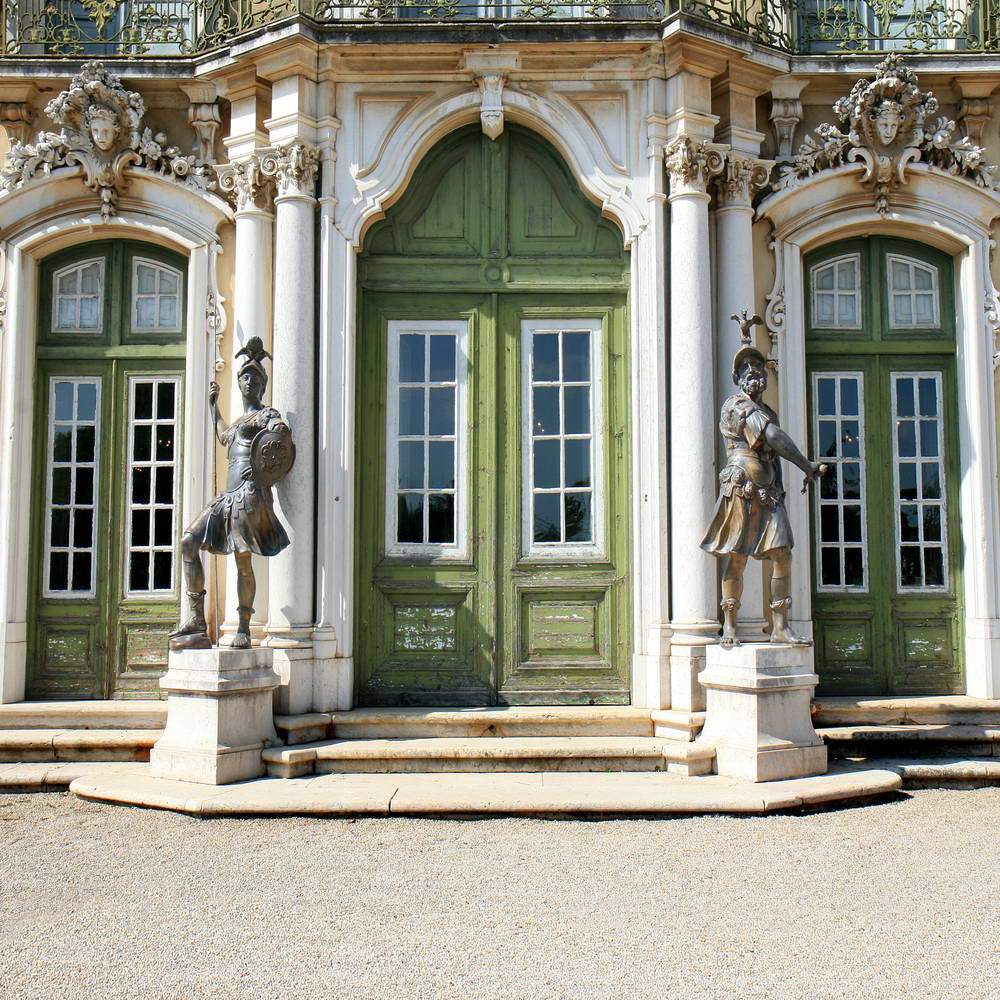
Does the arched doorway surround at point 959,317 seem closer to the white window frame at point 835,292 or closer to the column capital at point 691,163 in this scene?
the white window frame at point 835,292

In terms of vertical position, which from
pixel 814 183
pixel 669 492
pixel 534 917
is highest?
pixel 814 183

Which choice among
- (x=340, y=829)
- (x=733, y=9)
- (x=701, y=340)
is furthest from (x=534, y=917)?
(x=733, y=9)

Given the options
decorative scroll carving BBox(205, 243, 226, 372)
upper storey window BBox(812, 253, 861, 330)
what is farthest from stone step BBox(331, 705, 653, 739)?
upper storey window BBox(812, 253, 861, 330)

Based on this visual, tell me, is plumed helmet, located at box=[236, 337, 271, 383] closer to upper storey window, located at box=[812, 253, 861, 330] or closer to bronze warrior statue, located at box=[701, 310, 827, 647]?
bronze warrior statue, located at box=[701, 310, 827, 647]

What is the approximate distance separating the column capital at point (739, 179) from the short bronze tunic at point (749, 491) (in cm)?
175

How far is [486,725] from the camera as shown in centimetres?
704

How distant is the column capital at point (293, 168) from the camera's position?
24.4 feet

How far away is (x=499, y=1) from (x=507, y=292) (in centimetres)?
238

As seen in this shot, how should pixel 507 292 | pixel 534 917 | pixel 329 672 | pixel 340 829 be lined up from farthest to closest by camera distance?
pixel 507 292 < pixel 329 672 < pixel 340 829 < pixel 534 917

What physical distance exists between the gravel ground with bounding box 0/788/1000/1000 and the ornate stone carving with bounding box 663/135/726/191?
4353 millimetres

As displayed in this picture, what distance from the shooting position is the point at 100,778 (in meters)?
6.39

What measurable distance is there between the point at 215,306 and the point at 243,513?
200 cm

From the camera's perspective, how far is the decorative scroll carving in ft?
25.7

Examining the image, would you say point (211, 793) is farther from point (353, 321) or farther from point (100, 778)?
point (353, 321)
